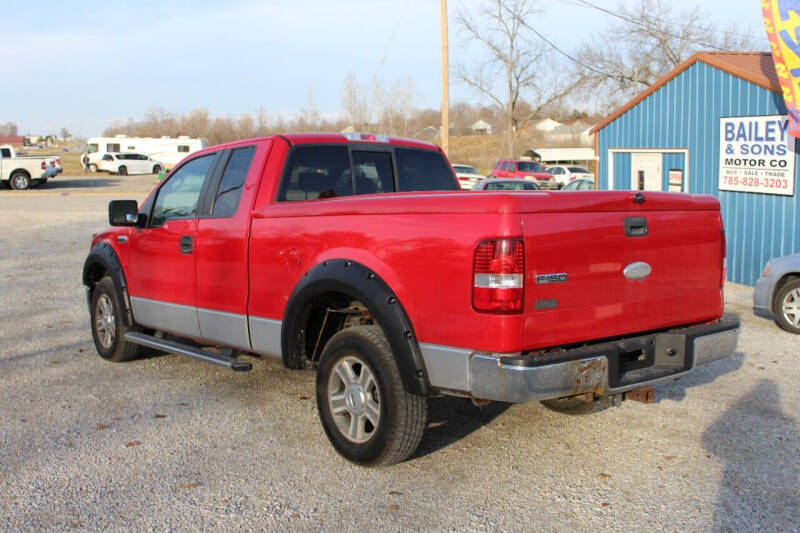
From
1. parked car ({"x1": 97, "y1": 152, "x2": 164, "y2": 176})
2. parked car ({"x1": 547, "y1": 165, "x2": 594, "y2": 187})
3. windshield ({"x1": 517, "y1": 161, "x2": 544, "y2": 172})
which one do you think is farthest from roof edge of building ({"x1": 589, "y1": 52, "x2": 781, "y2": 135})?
parked car ({"x1": 97, "y1": 152, "x2": 164, "y2": 176})

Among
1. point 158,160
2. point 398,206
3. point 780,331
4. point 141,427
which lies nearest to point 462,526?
point 398,206

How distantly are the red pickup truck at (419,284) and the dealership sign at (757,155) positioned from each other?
24.7 feet

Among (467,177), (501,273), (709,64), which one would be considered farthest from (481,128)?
(501,273)

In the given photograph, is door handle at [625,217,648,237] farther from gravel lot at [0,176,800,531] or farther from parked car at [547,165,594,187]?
parked car at [547,165,594,187]

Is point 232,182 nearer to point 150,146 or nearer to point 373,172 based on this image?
point 373,172

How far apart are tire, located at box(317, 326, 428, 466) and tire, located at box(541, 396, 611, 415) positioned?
47.6 inches

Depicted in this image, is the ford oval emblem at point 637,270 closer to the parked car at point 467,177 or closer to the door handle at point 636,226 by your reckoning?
the door handle at point 636,226

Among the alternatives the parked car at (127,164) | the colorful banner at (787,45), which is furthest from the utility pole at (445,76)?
the parked car at (127,164)

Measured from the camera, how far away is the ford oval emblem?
4.39 m

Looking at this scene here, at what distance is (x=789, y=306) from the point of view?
8.59 meters

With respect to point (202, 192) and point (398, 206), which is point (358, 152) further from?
point (398, 206)

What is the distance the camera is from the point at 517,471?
4.76 m

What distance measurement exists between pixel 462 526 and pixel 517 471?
825 millimetres

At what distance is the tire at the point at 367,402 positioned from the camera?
4.50 meters
